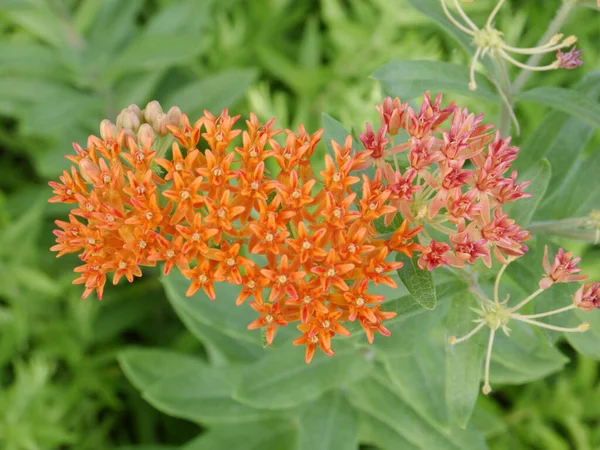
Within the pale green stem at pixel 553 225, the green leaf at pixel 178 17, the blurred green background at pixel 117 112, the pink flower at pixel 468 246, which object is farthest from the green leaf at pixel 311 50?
the pink flower at pixel 468 246

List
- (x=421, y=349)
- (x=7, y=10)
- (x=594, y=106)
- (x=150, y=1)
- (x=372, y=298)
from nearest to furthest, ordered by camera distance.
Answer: (x=372, y=298), (x=594, y=106), (x=421, y=349), (x=7, y=10), (x=150, y=1)

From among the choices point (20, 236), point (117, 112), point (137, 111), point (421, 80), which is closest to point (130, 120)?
point (137, 111)

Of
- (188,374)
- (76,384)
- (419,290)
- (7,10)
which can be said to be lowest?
(76,384)

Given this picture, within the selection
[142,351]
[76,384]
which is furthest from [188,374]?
[76,384]

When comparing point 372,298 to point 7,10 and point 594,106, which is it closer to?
point 594,106

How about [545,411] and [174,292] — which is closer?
[174,292]

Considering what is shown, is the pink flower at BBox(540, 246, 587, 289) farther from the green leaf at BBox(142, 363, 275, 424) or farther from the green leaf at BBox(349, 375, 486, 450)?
the green leaf at BBox(142, 363, 275, 424)

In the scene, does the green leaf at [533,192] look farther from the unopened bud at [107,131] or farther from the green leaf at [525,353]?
the unopened bud at [107,131]
